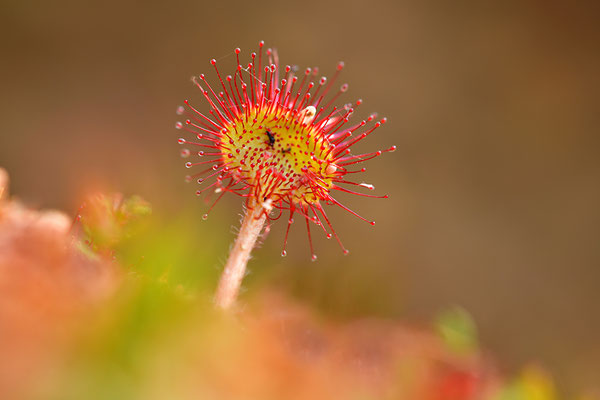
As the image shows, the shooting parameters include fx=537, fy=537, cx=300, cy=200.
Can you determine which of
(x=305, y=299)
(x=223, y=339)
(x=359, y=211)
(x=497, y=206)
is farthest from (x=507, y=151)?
(x=223, y=339)

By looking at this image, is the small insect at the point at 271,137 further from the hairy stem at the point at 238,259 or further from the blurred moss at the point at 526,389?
the blurred moss at the point at 526,389

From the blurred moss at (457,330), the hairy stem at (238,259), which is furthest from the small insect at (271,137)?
the blurred moss at (457,330)

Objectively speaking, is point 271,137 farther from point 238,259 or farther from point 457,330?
point 457,330

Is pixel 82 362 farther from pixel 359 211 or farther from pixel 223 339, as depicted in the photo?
pixel 359 211

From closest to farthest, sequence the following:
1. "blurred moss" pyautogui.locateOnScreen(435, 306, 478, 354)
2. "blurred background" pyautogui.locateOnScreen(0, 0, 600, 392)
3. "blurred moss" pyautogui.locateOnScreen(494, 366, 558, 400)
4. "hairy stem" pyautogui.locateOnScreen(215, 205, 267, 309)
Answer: "blurred moss" pyautogui.locateOnScreen(494, 366, 558, 400)
"hairy stem" pyautogui.locateOnScreen(215, 205, 267, 309)
"blurred moss" pyautogui.locateOnScreen(435, 306, 478, 354)
"blurred background" pyautogui.locateOnScreen(0, 0, 600, 392)

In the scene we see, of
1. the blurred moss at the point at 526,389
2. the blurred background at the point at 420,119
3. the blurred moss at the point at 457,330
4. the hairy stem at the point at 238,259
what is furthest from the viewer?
the blurred background at the point at 420,119

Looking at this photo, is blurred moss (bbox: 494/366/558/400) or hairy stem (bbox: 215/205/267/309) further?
hairy stem (bbox: 215/205/267/309)

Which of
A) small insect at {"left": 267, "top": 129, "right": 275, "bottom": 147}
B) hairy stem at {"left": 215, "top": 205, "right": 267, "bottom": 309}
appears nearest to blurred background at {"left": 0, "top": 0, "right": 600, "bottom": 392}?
hairy stem at {"left": 215, "top": 205, "right": 267, "bottom": 309}

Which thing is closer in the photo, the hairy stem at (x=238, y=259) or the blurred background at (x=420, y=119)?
the hairy stem at (x=238, y=259)

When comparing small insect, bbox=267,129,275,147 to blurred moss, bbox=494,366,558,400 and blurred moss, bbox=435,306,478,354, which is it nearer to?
blurred moss, bbox=494,366,558,400
